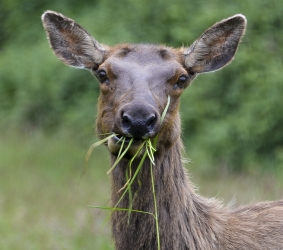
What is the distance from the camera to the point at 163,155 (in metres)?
5.86

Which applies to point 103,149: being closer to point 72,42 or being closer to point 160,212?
point 72,42

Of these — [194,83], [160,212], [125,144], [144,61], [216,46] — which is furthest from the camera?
[194,83]

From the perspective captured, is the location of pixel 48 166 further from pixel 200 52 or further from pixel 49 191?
pixel 200 52

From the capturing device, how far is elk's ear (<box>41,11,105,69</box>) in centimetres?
635

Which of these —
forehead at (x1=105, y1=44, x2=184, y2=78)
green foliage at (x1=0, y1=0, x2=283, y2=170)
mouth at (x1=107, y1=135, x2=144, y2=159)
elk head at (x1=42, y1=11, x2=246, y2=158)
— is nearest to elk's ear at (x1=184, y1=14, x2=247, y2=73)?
elk head at (x1=42, y1=11, x2=246, y2=158)

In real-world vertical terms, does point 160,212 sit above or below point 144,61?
below

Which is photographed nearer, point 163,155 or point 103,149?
point 163,155

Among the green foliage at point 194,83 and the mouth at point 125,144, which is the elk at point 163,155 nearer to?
the mouth at point 125,144

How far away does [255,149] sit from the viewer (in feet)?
41.6

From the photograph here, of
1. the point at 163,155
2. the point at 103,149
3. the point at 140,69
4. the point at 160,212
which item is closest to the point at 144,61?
the point at 140,69

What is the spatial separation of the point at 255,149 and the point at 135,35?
148 inches

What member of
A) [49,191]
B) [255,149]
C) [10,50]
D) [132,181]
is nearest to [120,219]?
[132,181]

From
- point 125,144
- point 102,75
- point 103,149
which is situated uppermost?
point 103,149

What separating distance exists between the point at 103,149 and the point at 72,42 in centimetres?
797
